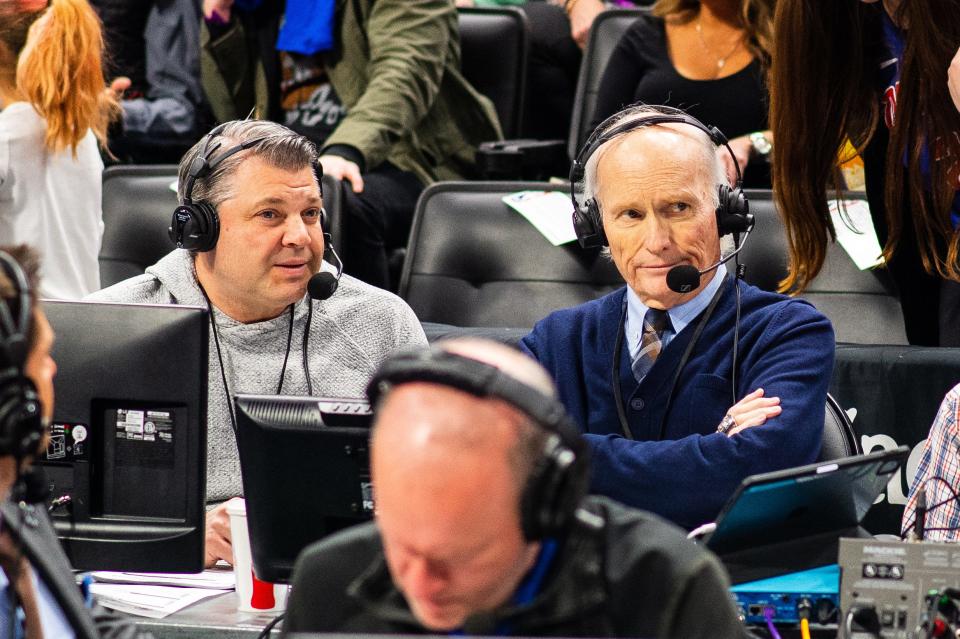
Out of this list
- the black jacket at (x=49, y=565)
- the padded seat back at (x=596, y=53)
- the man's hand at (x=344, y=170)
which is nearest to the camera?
the black jacket at (x=49, y=565)

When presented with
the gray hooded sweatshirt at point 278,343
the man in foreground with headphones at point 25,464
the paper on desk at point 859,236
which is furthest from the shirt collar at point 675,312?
the man in foreground with headphones at point 25,464

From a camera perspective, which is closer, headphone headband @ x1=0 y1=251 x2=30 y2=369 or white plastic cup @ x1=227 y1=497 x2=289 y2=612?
headphone headband @ x1=0 y1=251 x2=30 y2=369

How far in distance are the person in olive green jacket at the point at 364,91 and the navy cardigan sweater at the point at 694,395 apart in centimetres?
159

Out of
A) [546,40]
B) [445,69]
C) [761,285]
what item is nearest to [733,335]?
[761,285]

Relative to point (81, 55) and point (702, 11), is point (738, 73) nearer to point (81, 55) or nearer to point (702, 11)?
point (702, 11)

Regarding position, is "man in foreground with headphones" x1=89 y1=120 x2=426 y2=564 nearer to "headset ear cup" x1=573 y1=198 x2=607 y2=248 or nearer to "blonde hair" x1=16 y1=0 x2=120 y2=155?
"headset ear cup" x1=573 y1=198 x2=607 y2=248

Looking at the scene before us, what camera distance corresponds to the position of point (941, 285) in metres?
3.33

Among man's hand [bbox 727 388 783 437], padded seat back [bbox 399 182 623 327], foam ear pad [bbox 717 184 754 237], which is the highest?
foam ear pad [bbox 717 184 754 237]

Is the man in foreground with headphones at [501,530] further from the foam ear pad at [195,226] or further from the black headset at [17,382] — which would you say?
the foam ear pad at [195,226]

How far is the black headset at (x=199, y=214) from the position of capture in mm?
2760

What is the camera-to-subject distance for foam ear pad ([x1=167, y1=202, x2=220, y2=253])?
275 centimetres

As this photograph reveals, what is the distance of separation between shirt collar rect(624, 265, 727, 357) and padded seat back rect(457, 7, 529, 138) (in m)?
2.31

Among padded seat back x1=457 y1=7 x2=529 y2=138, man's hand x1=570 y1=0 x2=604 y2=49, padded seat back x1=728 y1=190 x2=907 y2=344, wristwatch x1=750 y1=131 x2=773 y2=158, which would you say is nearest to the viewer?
padded seat back x1=728 y1=190 x2=907 y2=344

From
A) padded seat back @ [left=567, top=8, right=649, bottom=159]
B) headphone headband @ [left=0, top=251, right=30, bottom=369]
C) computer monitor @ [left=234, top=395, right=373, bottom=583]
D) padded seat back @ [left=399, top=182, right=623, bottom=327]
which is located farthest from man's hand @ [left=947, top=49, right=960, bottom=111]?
padded seat back @ [left=567, top=8, right=649, bottom=159]
